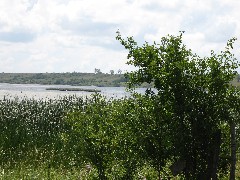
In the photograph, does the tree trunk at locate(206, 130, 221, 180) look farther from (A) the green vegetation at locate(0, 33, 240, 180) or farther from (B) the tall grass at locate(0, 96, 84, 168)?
(B) the tall grass at locate(0, 96, 84, 168)

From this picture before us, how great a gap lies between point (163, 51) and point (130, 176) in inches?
148

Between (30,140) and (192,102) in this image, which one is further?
(30,140)

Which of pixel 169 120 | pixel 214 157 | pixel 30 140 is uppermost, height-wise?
pixel 169 120

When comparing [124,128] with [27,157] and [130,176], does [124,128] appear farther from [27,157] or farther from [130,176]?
[27,157]

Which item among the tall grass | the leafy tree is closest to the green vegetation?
the leafy tree

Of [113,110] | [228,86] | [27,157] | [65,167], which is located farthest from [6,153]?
[228,86]

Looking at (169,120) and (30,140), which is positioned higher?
(169,120)

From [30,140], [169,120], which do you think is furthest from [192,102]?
[30,140]

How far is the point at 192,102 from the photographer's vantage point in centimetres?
1058

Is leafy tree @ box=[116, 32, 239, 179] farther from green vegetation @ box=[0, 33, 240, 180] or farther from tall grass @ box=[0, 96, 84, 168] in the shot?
tall grass @ box=[0, 96, 84, 168]

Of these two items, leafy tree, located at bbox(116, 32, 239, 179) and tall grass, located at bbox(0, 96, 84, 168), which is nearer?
Answer: leafy tree, located at bbox(116, 32, 239, 179)

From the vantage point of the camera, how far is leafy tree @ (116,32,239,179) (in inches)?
417

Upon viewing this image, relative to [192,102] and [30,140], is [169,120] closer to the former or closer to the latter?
[192,102]

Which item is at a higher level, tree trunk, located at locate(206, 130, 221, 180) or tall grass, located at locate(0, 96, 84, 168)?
tree trunk, located at locate(206, 130, 221, 180)
